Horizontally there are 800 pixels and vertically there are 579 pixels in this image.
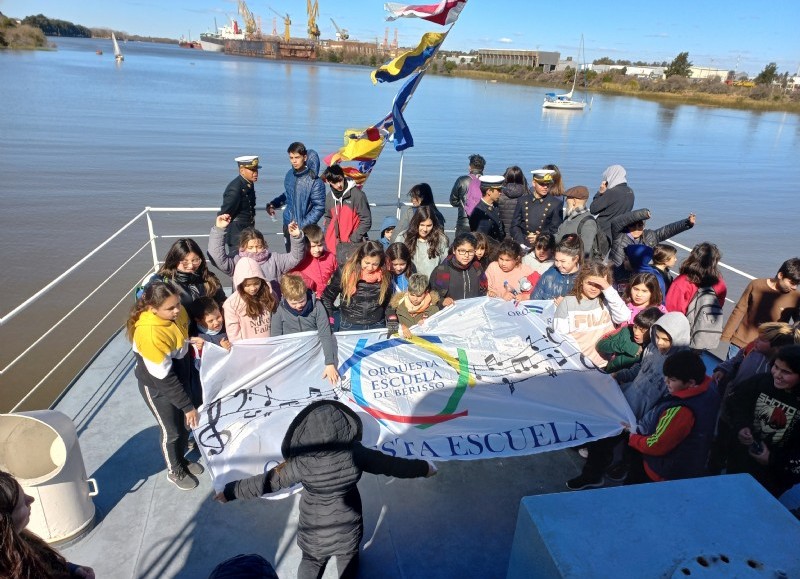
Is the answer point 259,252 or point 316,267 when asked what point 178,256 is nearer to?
point 259,252

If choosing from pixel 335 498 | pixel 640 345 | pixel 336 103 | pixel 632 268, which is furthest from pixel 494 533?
pixel 336 103

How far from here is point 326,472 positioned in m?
2.47

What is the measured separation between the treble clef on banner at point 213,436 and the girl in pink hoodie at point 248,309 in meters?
0.73

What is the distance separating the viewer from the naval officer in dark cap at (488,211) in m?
6.20

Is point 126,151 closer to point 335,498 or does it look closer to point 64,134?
point 64,134

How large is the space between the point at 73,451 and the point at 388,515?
2.07 meters

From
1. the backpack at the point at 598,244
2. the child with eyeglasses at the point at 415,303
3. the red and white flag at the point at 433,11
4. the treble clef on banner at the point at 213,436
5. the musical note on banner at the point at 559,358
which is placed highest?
the red and white flag at the point at 433,11

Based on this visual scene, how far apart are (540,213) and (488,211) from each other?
0.63 metres

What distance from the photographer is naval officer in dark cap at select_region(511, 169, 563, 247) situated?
6.11m

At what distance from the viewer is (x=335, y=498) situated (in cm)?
257

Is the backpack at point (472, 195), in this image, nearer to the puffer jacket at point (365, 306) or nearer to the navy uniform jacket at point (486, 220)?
the navy uniform jacket at point (486, 220)

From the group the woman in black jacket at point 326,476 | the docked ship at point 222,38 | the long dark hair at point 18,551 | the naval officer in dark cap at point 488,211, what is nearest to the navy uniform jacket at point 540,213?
the naval officer in dark cap at point 488,211

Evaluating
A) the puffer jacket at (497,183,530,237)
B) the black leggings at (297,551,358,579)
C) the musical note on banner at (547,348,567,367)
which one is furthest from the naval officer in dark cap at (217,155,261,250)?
the black leggings at (297,551,358,579)

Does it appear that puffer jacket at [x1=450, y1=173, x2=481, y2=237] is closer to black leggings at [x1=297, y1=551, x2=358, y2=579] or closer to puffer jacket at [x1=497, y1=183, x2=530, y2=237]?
puffer jacket at [x1=497, y1=183, x2=530, y2=237]
